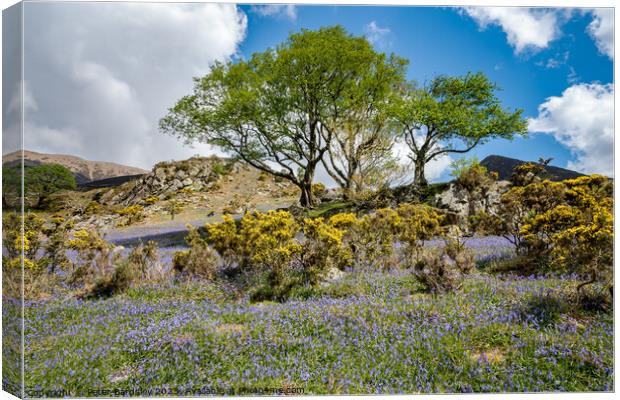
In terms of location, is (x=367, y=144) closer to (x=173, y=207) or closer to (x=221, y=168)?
(x=221, y=168)

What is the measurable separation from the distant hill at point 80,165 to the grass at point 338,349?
2.29 meters

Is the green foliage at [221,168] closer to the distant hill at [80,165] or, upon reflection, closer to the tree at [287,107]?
the tree at [287,107]

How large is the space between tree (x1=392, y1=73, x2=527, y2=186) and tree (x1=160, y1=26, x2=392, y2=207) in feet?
5.06

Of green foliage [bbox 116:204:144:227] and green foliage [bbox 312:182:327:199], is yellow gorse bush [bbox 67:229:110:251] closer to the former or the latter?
green foliage [bbox 116:204:144:227]

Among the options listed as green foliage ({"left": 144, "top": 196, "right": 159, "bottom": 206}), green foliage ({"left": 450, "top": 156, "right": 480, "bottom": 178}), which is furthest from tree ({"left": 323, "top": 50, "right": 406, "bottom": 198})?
green foliage ({"left": 144, "top": 196, "right": 159, "bottom": 206})

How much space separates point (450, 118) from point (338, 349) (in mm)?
5651

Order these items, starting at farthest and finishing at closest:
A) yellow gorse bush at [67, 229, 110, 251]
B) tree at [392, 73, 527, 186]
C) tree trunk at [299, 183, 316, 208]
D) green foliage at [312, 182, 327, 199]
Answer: green foliage at [312, 182, 327, 199] → tree trunk at [299, 183, 316, 208] → tree at [392, 73, 527, 186] → yellow gorse bush at [67, 229, 110, 251]

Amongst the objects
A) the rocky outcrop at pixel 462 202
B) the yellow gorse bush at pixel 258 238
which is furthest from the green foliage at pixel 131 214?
the rocky outcrop at pixel 462 202

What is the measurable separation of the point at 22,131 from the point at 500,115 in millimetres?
8402

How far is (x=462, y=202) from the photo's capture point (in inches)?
341

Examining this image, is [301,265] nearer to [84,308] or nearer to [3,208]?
[84,308]

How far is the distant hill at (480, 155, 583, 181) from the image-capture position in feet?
22.4

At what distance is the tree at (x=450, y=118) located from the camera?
6.95 meters

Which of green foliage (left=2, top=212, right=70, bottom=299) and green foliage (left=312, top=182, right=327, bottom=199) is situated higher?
green foliage (left=312, top=182, right=327, bottom=199)
